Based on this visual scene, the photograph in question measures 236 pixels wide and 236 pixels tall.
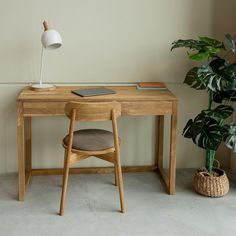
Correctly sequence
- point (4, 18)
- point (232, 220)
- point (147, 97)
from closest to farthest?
point (232, 220) → point (147, 97) → point (4, 18)

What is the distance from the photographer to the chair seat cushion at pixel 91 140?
2975 millimetres

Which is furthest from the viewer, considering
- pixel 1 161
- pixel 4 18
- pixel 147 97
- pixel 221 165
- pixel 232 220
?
pixel 221 165

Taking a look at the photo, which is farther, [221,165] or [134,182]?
[221,165]

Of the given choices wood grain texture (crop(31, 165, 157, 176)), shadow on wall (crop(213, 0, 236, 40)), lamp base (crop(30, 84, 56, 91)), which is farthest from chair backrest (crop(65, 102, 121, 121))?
shadow on wall (crop(213, 0, 236, 40))

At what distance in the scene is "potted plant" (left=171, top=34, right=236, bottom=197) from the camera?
3023 millimetres

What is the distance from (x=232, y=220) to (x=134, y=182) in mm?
914

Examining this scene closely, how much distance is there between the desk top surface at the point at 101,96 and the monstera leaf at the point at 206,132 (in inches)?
9.9

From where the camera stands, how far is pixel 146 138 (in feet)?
12.4

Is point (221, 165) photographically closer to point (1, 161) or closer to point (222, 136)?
point (222, 136)

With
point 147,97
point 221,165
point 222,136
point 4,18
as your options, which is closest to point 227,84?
point 222,136

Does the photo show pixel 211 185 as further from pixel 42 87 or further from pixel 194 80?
pixel 42 87

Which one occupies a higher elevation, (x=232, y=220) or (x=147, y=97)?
(x=147, y=97)

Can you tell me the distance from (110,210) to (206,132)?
898 millimetres

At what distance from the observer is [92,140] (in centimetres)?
308
